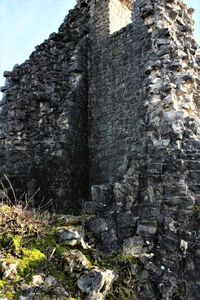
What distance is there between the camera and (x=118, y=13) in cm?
1103

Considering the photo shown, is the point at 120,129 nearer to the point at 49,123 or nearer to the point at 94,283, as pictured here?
the point at 49,123

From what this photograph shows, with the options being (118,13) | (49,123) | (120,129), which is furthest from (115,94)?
(118,13)

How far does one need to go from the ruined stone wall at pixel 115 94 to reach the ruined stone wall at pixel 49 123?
0.98ft

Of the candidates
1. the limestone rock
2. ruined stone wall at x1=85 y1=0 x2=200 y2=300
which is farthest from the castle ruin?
the limestone rock

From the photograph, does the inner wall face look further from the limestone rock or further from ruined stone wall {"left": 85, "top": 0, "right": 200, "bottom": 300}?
the limestone rock

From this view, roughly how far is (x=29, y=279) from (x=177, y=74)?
3.89 m

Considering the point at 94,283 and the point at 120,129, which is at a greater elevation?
the point at 120,129

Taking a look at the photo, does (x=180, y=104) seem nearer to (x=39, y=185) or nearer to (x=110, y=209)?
(x=110, y=209)

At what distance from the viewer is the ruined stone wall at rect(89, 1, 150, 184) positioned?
898cm

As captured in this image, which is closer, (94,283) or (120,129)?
(94,283)

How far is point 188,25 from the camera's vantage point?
25.0 ft

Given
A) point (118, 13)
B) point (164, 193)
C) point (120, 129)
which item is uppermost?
point (118, 13)

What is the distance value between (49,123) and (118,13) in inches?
141

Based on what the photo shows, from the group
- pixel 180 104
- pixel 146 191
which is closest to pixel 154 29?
pixel 180 104
